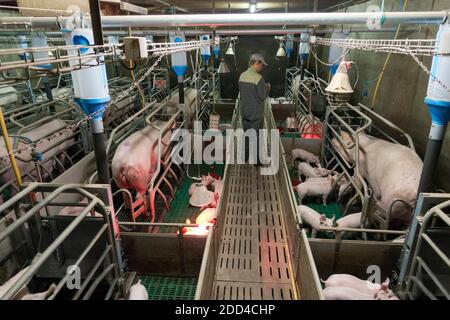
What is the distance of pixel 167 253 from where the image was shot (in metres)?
3.83

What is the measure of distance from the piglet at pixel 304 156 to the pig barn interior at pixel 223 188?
32 mm

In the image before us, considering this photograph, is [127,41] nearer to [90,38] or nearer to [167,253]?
[90,38]

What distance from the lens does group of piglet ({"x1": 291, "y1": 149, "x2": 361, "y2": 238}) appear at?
14.6ft

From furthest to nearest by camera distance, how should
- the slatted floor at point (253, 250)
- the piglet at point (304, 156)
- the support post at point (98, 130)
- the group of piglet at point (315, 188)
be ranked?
the piglet at point (304, 156) → the group of piglet at point (315, 188) → the slatted floor at point (253, 250) → the support post at point (98, 130)

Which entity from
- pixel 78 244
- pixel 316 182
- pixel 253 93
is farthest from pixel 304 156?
A: pixel 78 244

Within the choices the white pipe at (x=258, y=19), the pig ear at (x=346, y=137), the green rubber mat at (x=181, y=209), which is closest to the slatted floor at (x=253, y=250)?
the green rubber mat at (x=181, y=209)

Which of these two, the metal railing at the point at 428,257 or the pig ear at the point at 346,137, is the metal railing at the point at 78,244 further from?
the pig ear at the point at 346,137

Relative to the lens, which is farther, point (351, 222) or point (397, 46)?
point (351, 222)

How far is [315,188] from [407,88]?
7.80 ft

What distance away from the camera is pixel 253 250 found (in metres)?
4.16

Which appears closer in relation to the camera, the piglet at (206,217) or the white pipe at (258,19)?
the white pipe at (258,19)

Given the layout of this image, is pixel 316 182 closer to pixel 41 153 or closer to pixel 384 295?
pixel 384 295

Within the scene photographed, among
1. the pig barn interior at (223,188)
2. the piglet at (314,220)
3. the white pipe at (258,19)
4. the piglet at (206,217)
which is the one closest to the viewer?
the pig barn interior at (223,188)

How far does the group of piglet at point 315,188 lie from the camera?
445 centimetres
